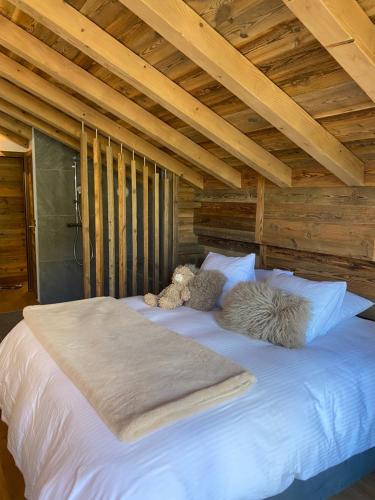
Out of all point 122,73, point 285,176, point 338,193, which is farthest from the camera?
point 285,176

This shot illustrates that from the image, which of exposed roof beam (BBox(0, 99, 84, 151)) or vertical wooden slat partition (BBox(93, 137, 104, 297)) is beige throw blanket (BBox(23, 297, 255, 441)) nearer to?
vertical wooden slat partition (BBox(93, 137, 104, 297))

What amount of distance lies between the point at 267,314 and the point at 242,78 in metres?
1.23

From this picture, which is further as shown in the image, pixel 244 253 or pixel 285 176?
pixel 244 253

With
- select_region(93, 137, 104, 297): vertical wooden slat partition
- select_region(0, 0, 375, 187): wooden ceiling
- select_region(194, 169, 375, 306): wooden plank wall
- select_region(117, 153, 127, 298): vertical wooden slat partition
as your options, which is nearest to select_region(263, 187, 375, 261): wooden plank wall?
select_region(194, 169, 375, 306): wooden plank wall

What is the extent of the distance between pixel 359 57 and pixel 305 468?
1.58m

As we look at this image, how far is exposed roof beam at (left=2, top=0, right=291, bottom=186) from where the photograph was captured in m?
2.00

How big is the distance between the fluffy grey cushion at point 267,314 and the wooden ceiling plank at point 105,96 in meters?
1.39

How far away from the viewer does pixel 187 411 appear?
4.34 ft

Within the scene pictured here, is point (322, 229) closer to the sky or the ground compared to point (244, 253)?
closer to the sky

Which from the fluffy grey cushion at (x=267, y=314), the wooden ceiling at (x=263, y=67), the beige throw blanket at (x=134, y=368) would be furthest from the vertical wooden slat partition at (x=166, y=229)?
the fluffy grey cushion at (x=267, y=314)

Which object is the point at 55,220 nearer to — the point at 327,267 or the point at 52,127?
the point at 52,127

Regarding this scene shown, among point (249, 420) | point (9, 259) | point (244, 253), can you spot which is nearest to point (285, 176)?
point (244, 253)

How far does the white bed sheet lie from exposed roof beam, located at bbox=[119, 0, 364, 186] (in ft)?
3.41

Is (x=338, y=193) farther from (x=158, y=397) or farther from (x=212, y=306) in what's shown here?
(x=158, y=397)
